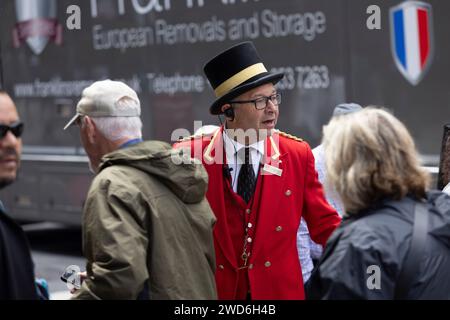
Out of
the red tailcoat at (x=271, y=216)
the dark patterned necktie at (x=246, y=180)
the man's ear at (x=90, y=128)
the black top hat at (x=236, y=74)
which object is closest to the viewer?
the man's ear at (x=90, y=128)

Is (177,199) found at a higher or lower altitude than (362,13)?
lower

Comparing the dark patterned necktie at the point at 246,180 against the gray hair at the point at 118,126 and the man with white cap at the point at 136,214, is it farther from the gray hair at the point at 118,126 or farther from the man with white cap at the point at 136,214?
the gray hair at the point at 118,126

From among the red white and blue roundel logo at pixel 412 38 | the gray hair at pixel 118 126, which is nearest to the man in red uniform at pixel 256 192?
the gray hair at pixel 118 126

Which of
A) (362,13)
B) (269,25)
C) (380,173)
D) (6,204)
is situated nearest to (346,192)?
(380,173)

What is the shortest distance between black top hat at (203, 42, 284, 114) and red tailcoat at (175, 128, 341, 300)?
232mm

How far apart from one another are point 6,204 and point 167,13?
3.62 m

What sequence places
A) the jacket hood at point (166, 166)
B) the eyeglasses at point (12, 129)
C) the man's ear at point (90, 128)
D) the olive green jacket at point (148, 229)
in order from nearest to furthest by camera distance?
the eyeglasses at point (12, 129), the olive green jacket at point (148, 229), the jacket hood at point (166, 166), the man's ear at point (90, 128)

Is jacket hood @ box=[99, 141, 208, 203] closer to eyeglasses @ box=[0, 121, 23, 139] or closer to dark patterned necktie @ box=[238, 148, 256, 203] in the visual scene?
eyeglasses @ box=[0, 121, 23, 139]

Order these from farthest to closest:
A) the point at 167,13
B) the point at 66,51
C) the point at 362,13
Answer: the point at 66,51, the point at 167,13, the point at 362,13

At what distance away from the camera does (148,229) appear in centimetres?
355

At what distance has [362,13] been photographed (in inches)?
324

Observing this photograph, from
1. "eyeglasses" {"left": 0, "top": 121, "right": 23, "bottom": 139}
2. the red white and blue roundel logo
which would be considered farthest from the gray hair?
the red white and blue roundel logo

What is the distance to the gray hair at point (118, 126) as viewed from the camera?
3.71 meters
